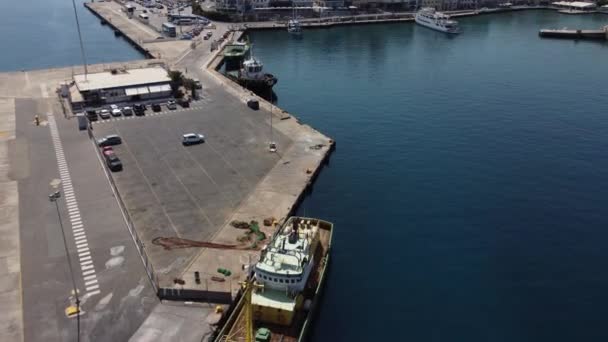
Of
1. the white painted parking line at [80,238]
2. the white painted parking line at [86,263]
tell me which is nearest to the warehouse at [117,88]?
the white painted parking line at [80,238]

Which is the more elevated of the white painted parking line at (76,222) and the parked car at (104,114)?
the parked car at (104,114)

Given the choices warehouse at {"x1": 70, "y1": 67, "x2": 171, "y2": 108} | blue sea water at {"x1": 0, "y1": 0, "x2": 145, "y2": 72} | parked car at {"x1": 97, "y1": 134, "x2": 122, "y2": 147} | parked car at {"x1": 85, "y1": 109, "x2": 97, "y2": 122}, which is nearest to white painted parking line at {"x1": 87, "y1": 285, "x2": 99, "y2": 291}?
parked car at {"x1": 97, "y1": 134, "x2": 122, "y2": 147}

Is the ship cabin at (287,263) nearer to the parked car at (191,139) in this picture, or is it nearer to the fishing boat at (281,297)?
the fishing boat at (281,297)

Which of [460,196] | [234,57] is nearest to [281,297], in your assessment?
[460,196]

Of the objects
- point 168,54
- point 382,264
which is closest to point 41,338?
point 382,264

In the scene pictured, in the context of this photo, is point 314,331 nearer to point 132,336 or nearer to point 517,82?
point 132,336

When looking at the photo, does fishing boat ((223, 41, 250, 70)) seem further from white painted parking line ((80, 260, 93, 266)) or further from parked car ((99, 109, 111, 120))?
white painted parking line ((80, 260, 93, 266))

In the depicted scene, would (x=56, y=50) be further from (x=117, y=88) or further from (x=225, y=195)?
(x=225, y=195)
